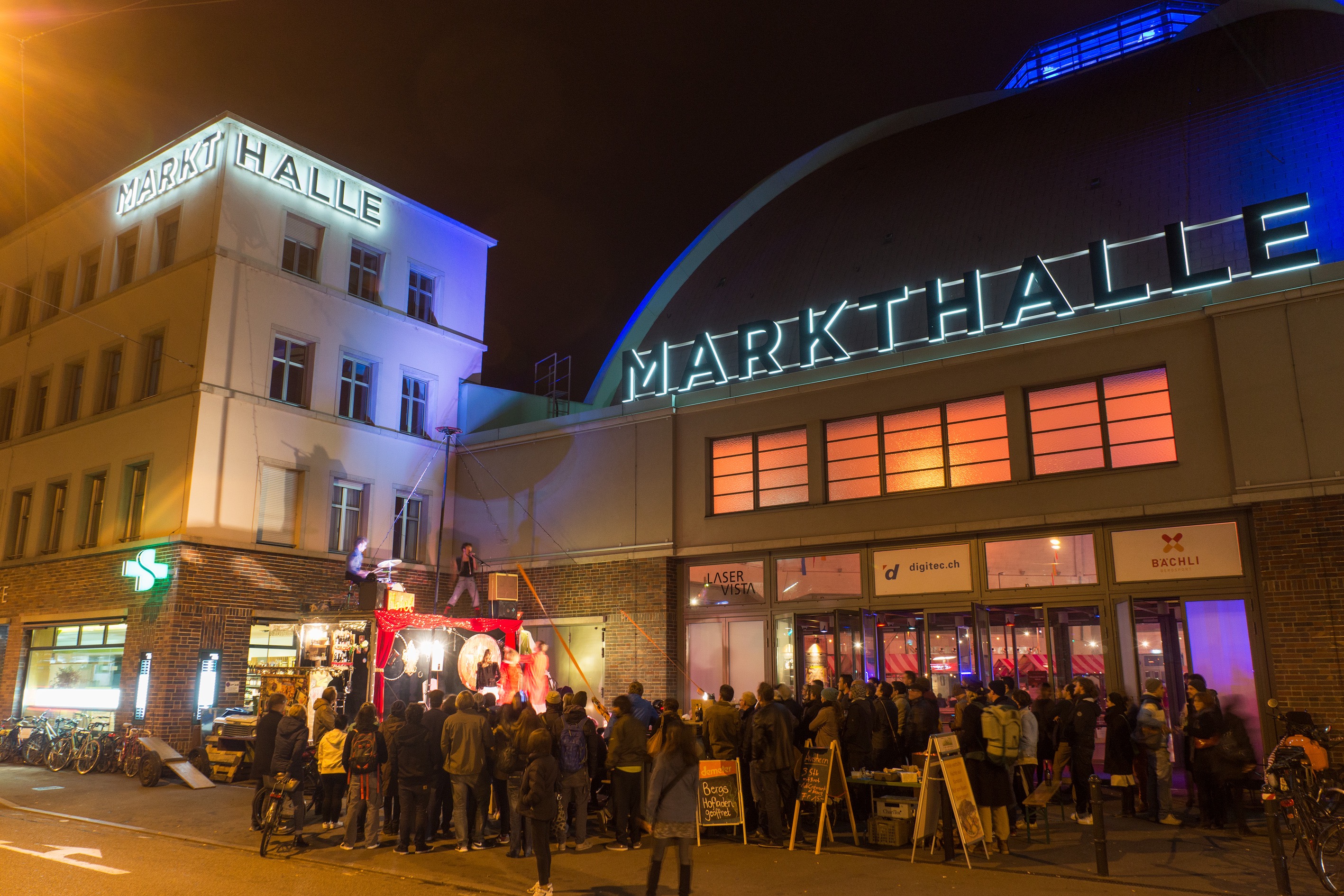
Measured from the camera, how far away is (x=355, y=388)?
24766mm

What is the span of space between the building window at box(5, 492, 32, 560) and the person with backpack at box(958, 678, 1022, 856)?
1005 inches

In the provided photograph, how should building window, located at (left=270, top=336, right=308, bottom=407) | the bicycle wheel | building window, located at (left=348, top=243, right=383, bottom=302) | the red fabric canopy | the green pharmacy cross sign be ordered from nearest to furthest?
the red fabric canopy → the bicycle wheel → the green pharmacy cross sign → building window, located at (left=270, top=336, right=308, bottom=407) → building window, located at (left=348, top=243, right=383, bottom=302)

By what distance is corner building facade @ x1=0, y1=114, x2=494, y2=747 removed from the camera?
21.0 meters

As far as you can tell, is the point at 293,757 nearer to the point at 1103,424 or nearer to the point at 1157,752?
the point at 1157,752

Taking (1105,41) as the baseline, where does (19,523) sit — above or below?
below

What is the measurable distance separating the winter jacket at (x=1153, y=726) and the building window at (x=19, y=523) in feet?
89.2

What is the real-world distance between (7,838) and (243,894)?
5576 millimetres

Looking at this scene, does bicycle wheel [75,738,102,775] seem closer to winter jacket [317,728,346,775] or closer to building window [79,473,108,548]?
building window [79,473,108,548]

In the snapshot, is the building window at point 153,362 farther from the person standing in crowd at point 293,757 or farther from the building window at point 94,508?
the person standing in crowd at point 293,757

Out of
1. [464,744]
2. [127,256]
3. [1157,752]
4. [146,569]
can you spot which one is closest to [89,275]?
[127,256]

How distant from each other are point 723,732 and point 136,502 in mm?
17137

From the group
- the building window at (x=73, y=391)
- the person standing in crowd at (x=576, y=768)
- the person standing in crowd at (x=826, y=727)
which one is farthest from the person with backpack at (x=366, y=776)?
the building window at (x=73, y=391)

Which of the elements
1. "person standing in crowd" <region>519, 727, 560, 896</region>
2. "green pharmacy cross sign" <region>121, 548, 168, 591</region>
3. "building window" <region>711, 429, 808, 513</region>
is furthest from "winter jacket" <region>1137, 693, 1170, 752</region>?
"green pharmacy cross sign" <region>121, 548, 168, 591</region>

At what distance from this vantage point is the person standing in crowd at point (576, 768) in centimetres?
1186
